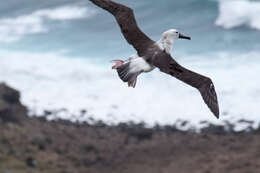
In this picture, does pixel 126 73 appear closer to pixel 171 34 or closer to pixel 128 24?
Answer: pixel 171 34

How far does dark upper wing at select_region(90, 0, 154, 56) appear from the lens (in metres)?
7.56

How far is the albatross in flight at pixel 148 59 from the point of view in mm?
6598

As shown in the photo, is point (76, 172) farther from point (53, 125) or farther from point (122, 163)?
point (53, 125)

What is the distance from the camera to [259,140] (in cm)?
5919

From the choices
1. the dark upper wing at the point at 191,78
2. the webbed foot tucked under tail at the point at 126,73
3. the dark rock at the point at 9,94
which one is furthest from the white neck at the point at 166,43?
the dark rock at the point at 9,94

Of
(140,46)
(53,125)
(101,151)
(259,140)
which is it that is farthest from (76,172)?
(140,46)

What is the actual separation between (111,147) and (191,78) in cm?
5292

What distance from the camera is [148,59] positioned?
22.1 ft

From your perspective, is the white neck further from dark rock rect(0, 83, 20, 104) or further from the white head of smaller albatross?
dark rock rect(0, 83, 20, 104)

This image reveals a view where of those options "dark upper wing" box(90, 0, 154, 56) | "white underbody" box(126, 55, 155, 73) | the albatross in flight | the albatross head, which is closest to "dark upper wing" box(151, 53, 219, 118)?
the albatross in flight

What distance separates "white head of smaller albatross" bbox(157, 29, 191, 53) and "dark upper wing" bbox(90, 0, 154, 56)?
0.42m

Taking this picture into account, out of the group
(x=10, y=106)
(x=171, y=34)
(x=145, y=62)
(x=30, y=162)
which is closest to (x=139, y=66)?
(x=145, y=62)

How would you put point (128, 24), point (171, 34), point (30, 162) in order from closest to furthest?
point (171, 34) → point (128, 24) → point (30, 162)

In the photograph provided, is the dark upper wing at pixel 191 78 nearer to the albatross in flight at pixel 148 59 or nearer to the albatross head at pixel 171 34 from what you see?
the albatross in flight at pixel 148 59
